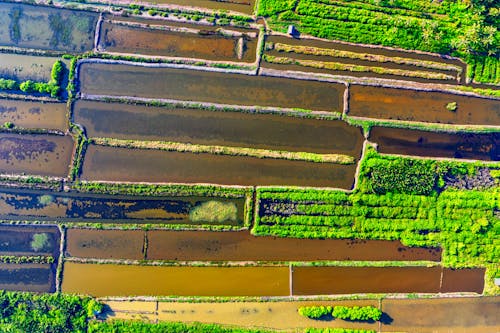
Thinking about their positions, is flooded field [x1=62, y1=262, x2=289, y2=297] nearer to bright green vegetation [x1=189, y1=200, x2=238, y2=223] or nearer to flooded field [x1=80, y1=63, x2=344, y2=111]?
bright green vegetation [x1=189, y1=200, x2=238, y2=223]

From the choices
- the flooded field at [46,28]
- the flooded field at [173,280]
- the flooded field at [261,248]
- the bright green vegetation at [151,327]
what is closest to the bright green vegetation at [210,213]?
the flooded field at [261,248]

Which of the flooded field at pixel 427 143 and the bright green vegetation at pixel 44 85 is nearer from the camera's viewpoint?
the bright green vegetation at pixel 44 85

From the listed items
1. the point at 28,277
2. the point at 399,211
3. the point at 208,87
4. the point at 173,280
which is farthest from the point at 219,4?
the point at 28,277

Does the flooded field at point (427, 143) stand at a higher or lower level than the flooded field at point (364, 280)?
higher

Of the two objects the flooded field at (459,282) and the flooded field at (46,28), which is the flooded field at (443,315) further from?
the flooded field at (46,28)

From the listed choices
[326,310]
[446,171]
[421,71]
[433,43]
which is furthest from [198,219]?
[433,43]

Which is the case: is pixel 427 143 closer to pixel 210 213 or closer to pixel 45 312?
pixel 210 213
